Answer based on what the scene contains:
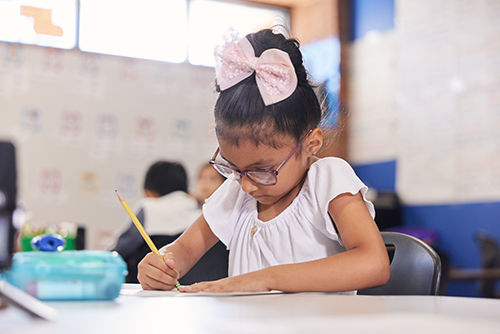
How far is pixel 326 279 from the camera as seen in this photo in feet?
2.89

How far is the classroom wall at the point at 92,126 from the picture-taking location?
4359 mm

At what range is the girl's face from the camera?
111 centimetres

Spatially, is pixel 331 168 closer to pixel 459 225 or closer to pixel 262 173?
pixel 262 173

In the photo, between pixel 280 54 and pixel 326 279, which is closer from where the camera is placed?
pixel 326 279

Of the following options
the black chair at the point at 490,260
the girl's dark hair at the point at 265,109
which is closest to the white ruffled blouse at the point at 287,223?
the girl's dark hair at the point at 265,109

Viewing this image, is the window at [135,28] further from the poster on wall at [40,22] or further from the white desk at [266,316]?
the white desk at [266,316]

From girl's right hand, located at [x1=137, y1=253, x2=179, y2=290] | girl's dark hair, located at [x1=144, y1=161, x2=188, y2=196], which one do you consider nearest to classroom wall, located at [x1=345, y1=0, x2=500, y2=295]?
girl's dark hair, located at [x1=144, y1=161, x2=188, y2=196]

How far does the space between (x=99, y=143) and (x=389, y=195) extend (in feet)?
8.36

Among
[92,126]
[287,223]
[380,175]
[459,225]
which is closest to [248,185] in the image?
[287,223]

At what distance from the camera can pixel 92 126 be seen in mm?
4598

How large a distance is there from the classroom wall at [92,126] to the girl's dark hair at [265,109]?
3024 mm

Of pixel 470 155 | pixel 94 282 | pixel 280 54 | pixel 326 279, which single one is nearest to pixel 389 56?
pixel 470 155

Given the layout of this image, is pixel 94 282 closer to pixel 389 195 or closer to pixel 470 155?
pixel 470 155

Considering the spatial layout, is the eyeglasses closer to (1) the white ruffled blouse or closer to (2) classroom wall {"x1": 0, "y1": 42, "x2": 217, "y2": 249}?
(1) the white ruffled blouse
